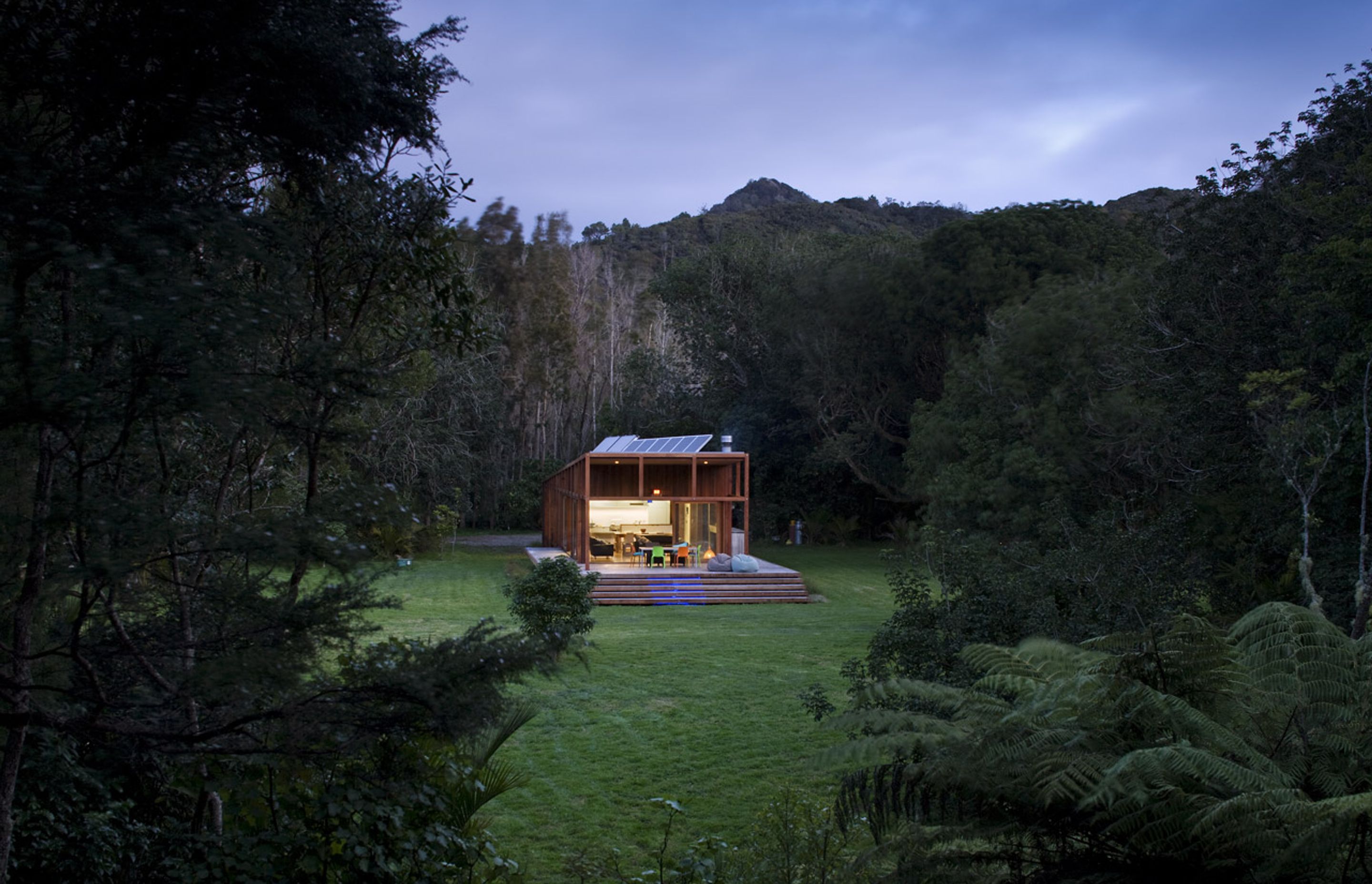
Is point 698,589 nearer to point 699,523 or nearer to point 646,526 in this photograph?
point 699,523

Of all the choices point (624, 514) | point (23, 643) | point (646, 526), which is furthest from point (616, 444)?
point (23, 643)

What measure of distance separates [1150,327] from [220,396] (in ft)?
45.8

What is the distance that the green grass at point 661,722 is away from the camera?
6.57m

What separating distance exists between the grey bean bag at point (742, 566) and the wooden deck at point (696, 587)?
13 centimetres

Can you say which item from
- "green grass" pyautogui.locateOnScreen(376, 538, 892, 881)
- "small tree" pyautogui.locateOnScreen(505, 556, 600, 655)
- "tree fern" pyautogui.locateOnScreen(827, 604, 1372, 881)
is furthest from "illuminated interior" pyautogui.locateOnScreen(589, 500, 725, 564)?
"tree fern" pyautogui.locateOnScreen(827, 604, 1372, 881)

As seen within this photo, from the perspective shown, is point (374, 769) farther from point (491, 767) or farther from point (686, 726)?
point (686, 726)

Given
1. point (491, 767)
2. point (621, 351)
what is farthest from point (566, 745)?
point (621, 351)

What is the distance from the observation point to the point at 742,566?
841 inches

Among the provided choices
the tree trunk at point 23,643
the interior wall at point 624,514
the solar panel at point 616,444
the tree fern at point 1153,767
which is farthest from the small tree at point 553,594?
the interior wall at point 624,514

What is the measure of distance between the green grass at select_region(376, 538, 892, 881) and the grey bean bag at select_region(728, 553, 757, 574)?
2.66 metres

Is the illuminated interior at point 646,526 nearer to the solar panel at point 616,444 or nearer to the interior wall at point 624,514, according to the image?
the interior wall at point 624,514

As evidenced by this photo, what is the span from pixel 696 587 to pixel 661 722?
435 inches

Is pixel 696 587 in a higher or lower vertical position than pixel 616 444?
lower

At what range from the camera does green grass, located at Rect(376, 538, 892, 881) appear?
657cm
